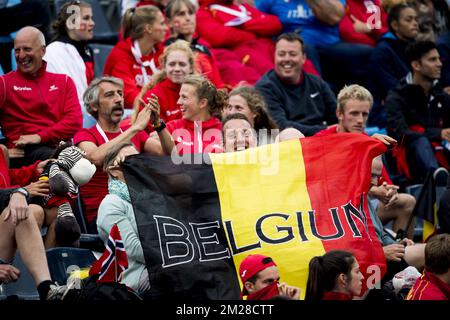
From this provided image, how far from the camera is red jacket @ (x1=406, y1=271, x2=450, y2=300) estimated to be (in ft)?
25.0

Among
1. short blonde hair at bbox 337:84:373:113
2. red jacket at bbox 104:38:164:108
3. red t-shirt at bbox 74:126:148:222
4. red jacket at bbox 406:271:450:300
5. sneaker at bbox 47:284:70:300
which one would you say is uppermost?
red jacket at bbox 104:38:164:108

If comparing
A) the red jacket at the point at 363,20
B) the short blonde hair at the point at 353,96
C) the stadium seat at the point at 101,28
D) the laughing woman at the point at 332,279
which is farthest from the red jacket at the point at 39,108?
the red jacket at the point at 363,20

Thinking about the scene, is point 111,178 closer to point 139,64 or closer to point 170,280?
point 170,280

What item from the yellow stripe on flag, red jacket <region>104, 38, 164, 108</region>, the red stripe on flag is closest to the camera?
the yellow stripe on flag

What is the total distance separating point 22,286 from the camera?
28.4 feet

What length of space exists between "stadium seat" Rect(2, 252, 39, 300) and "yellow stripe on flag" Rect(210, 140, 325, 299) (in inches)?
61.7

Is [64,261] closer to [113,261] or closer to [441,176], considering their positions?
[113,261]

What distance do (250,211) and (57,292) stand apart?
4.45 feet

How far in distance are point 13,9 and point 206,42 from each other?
1.99m

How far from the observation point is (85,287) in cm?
756

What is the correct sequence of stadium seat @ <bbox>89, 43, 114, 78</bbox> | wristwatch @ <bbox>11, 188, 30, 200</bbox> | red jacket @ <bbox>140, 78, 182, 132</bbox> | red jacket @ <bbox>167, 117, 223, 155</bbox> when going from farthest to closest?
stadium seat @ <bbox>89, 43, 114, 78</bbox>, red jacket @ <bbox>140, 78, 182, 132</bbox>, red jacket @ <bbox>167, 117, 223, 155</bbox>, wristwatch @ <bbox>11, 188, 30, 200</bbox>

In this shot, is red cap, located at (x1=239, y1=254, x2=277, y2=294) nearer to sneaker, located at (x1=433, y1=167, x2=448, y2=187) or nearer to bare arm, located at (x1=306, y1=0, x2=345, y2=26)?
sneaker, located at (x1=433, y1=167, x2=448, y2=187)

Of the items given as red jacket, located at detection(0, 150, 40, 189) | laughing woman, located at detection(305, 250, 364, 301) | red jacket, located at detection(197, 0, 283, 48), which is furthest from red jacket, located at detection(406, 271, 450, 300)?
red jacket, located at detection(197, 0, 283, 48)
